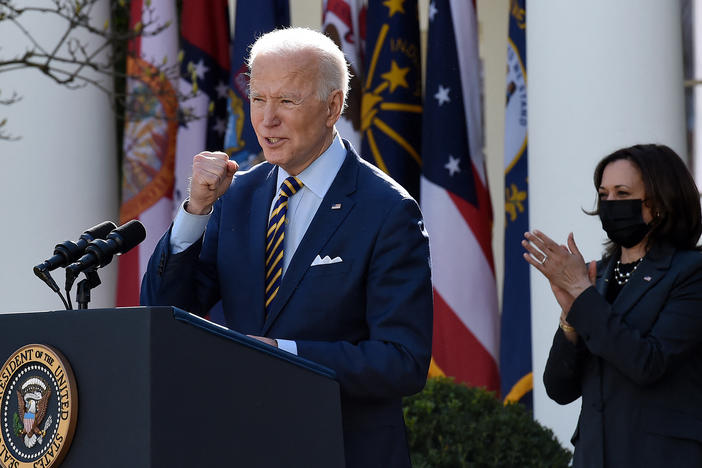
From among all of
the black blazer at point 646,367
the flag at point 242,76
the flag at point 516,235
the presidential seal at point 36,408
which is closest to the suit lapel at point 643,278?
the black blazer at point 646,367

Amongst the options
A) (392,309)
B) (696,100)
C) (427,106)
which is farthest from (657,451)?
(696,100)

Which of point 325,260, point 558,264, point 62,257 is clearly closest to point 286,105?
point 325,260

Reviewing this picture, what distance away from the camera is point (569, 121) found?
6.00 meters

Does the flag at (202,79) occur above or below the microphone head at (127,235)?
above

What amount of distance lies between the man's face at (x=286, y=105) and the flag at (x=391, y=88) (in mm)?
4758

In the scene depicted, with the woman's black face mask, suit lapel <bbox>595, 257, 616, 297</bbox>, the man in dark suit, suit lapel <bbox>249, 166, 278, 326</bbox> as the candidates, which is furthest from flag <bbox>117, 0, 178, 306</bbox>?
the man in dark suit

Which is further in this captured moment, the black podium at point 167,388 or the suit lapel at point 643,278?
the suit lapel at point 643,278

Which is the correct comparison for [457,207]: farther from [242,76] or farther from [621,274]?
[621,274]

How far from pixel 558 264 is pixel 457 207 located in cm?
359

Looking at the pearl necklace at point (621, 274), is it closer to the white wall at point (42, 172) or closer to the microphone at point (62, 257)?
the microphone at point (62, 257)

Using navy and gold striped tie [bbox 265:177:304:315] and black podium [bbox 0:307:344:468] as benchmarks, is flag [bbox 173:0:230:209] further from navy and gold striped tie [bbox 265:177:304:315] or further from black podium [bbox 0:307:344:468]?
black podium [bbox 0:307:344:468]

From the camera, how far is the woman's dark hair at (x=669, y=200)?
381 cm

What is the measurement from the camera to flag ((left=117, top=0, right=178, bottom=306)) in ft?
27.3

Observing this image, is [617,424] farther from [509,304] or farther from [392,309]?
[509,304]
